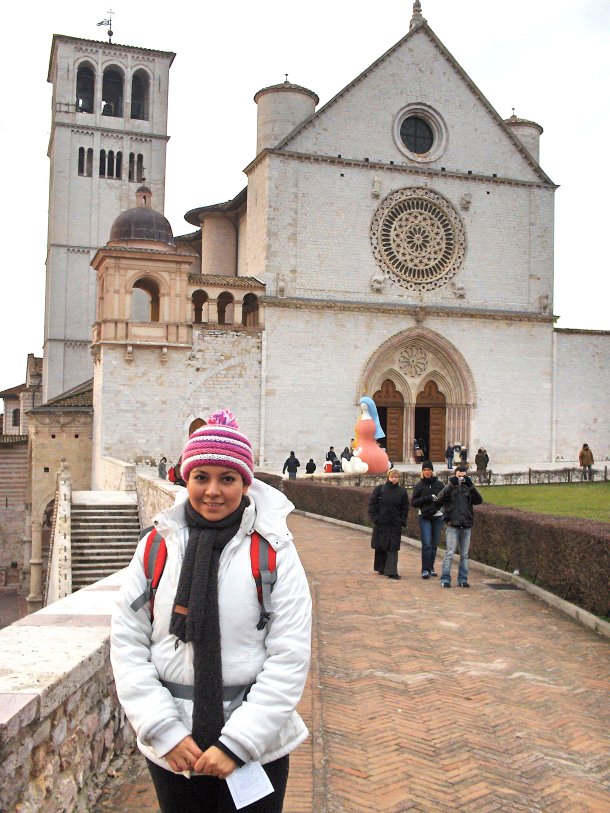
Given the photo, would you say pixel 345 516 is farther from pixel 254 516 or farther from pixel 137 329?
pixel 254 516

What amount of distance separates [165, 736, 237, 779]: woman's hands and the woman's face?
874 millimetres

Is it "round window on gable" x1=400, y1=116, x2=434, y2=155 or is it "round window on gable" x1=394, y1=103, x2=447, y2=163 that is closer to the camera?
"round window on gable" x1=394, y1=103, x2=447, y2=163

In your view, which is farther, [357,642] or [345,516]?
[345,516]

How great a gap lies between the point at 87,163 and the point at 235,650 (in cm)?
4976

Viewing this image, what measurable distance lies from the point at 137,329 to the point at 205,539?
29.6 m

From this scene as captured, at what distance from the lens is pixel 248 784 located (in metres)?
3.09

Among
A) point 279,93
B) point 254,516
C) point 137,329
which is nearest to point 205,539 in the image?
point 254,516

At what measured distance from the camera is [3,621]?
3422 cm

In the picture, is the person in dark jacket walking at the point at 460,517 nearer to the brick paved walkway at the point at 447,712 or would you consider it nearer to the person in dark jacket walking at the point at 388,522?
the person in dark jacket walking at the point at 388,522

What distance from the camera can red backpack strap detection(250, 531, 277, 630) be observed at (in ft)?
10.6

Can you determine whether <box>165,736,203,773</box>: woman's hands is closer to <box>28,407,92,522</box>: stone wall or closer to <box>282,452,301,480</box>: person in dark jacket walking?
<box>282,452,301,480</box>: person in dark jacket walking

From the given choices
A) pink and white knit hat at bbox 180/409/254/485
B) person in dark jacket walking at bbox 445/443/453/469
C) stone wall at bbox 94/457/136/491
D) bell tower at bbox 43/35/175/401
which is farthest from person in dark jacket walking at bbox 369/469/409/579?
bell tower at bbox 43/35/175/401

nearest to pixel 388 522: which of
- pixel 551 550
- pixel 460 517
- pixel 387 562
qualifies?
pixel 387 562

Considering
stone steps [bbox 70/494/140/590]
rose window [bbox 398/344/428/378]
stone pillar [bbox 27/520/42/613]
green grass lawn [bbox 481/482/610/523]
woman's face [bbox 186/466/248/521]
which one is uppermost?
rose window [bbox 398/344/428/378]
